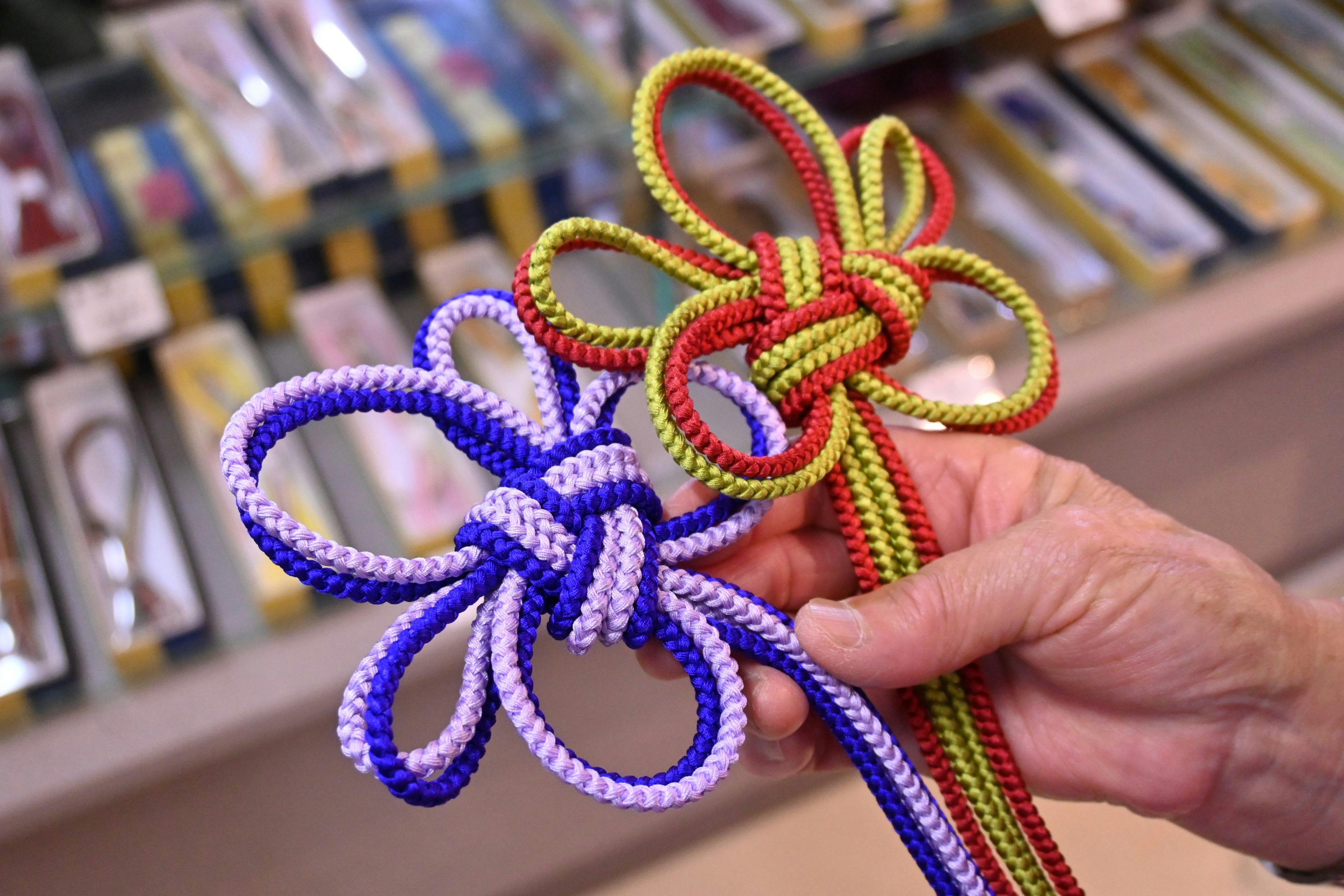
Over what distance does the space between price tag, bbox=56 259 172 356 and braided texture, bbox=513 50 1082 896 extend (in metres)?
0.62

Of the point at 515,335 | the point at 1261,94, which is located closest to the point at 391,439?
the point at 515,335

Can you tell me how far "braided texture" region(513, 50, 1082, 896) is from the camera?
2.04 feet

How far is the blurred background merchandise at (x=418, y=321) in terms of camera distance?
1.02 metres

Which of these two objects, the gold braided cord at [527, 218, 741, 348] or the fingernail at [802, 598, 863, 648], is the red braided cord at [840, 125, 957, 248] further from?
the fingernail at [802, 598, 863, 648]

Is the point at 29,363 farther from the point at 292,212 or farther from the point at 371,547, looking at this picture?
the point at 371,547

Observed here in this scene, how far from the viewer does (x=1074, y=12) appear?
1234 mm

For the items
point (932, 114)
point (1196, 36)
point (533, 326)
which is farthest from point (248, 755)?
point (1196, 36)

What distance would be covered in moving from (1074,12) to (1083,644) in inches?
33.1

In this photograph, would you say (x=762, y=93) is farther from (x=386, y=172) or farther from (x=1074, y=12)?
(x=1074, y=12)

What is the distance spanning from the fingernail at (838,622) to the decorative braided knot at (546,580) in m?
0.02

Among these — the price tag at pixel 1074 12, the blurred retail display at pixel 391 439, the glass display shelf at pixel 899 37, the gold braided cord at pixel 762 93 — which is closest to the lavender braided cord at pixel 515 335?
the gold braided cord at pixel 762 93

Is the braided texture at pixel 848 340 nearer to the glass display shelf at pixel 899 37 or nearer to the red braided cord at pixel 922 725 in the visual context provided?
the red braided cord at pixel 922 725

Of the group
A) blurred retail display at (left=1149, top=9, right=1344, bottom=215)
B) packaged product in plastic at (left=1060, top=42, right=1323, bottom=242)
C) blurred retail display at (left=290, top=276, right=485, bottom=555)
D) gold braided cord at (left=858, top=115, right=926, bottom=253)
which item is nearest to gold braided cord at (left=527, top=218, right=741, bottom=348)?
gold braided cord at (left=858, top=115, right=926, bottom=253)

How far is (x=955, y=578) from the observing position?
658 millimetres
